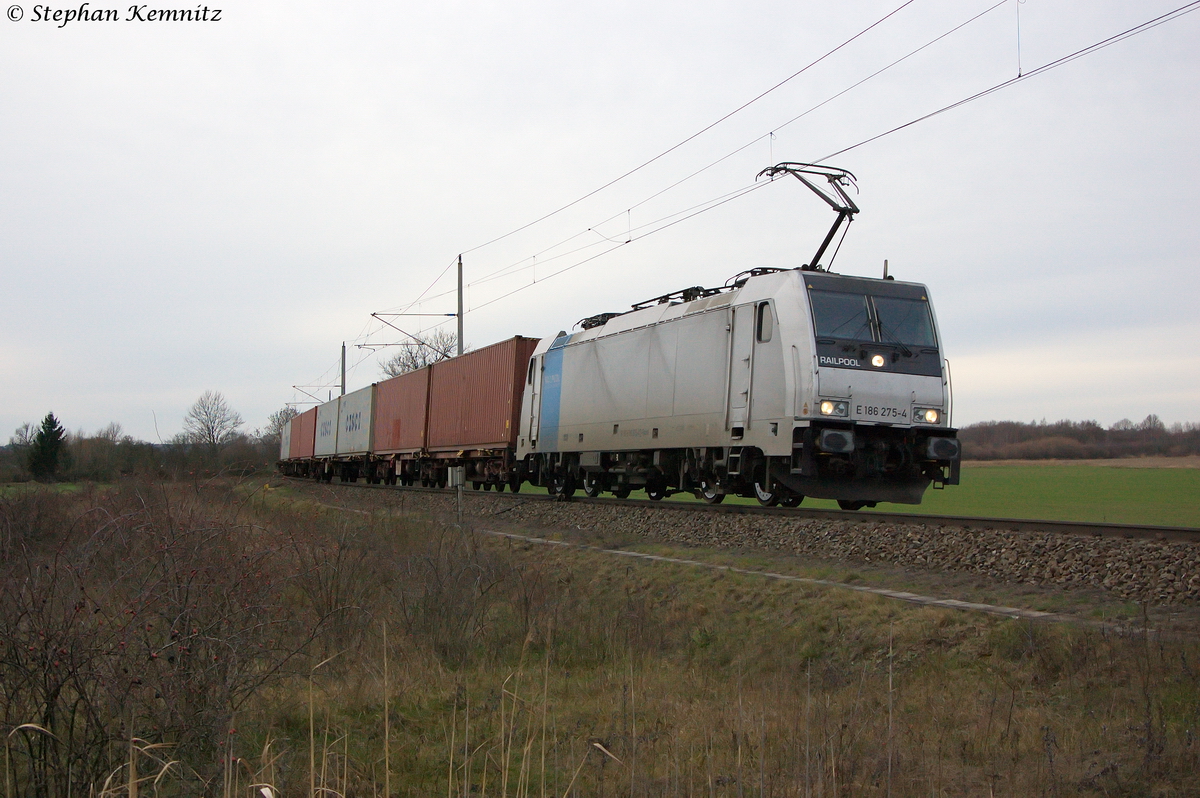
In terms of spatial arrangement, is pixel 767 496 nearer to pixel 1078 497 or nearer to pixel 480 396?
pixel 480 396

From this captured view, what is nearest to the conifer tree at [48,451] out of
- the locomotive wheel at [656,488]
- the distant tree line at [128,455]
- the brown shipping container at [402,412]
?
the distant tree line at [128,455]

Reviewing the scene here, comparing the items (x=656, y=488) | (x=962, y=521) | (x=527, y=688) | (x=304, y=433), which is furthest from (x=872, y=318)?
(x=304, y=433)

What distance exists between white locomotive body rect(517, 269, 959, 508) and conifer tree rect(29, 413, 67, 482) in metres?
26.7

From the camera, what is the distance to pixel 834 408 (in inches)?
490

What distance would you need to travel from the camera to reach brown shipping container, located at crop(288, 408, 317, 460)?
4966 cm

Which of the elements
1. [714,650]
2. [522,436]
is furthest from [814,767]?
[522,436]

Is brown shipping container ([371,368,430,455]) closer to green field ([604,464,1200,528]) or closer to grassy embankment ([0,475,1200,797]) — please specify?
green field ([604,464,1200,528])

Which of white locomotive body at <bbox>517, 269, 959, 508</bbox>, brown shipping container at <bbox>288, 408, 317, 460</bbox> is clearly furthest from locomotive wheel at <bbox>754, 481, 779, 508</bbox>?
brown shipping container at <bbox>288, 408, 317, 460</bbox>

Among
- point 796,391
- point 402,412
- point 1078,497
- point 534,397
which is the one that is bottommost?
point 1078,497

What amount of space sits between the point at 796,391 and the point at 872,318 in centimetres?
173

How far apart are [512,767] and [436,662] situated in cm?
251

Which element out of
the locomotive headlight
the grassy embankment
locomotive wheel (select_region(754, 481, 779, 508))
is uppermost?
the locomotive headlight

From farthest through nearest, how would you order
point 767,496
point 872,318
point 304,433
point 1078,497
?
point 304,433 < point 1078,497 < point 767,496 < point 872,318

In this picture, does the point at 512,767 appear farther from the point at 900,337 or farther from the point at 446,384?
the point at 446,384
